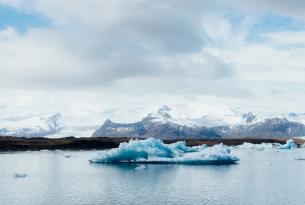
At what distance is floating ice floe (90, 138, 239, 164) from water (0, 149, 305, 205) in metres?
1.89

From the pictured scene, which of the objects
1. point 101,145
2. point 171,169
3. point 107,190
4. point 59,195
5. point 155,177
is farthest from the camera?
point 101,145

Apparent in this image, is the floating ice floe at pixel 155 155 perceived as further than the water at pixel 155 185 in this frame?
Yes

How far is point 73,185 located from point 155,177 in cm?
816

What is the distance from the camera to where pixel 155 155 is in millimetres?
56281

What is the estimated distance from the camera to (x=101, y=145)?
121 m

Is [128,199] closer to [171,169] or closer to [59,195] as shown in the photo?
[59,195]

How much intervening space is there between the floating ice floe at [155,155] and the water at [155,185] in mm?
1886

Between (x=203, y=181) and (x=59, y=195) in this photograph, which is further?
(x=203, y=181)

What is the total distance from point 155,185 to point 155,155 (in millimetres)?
18721

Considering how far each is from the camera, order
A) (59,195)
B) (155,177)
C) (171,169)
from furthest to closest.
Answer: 1. (171,169)
2. (155,177)
3. (59,195)

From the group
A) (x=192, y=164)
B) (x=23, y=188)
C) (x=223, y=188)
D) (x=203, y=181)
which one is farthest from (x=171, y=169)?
(x=23, y=188)

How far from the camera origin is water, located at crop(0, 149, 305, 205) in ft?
101

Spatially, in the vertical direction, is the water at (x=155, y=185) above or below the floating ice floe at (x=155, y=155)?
below

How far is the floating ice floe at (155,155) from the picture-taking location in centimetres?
5325
